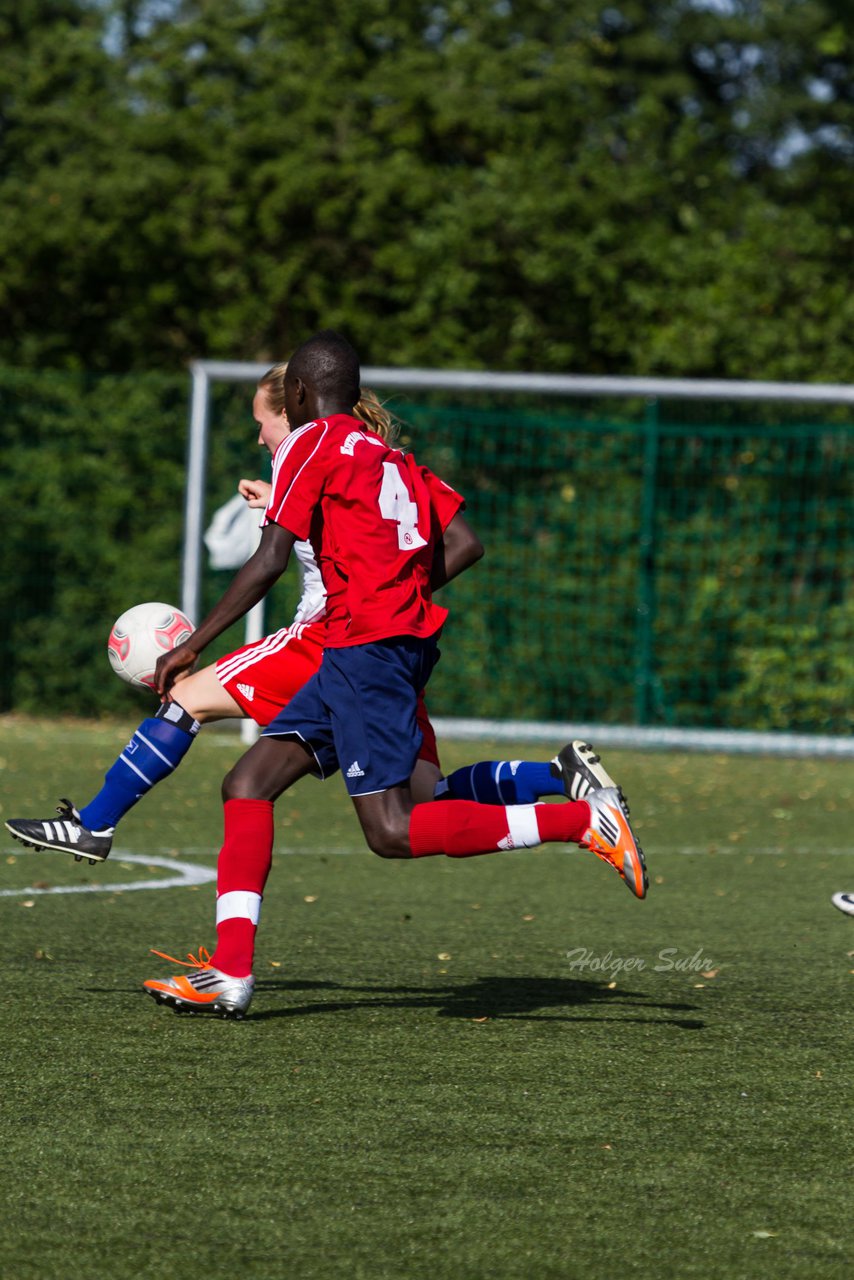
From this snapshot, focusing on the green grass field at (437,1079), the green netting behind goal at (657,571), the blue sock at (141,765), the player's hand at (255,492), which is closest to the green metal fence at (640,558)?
the green netting behind goal at (657,571)

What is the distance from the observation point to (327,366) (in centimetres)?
509

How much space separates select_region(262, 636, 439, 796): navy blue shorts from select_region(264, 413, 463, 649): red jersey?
50 millimetres

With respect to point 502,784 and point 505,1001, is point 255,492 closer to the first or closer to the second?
point 502,784

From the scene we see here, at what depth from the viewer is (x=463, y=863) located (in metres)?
8.65

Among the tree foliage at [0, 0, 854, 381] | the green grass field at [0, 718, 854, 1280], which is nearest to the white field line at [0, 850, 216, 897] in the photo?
the green grass field at [0, 718, 854, 1280]

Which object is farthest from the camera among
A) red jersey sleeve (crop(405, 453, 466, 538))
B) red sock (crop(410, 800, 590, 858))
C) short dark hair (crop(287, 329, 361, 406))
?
red jersey sleeve (crop(405, 453, 466, 538))

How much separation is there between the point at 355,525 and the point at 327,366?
47cm

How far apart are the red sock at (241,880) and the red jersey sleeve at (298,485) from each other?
735 mm

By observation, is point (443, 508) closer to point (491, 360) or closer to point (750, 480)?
point (750, 480)

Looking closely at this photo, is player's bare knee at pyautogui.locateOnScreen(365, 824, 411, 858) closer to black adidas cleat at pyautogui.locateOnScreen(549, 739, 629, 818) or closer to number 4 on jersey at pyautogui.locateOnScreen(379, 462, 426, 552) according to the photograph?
black adidas cleat at pyautogui.locateOnScreen(549, 739, 629, 818)

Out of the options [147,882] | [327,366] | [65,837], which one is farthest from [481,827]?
[147,882]

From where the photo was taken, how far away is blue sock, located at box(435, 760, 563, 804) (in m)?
5.20

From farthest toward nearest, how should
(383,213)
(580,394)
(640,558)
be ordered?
(383,213), (640,558), (580,394)

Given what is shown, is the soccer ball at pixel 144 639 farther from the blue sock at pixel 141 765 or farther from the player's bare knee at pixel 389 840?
the player's bare knee at pixel 389 840
